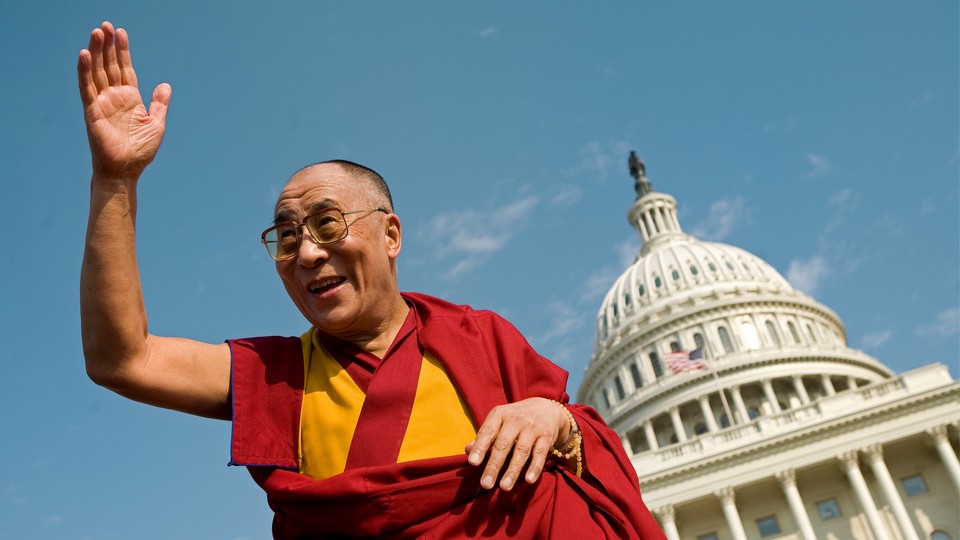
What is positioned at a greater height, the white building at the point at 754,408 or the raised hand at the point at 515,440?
the white building at the point at 754,408

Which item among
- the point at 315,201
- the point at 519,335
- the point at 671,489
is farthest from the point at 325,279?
the point at 671,489

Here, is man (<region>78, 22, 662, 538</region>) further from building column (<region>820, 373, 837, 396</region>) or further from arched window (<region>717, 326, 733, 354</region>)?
arched window (<region>717, 326, 733, 354</region>)

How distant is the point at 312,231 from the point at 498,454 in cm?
108

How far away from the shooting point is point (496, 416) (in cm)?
266

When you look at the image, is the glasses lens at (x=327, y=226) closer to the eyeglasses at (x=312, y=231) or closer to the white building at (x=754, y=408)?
the eyeglasses at (x=312, y=231)

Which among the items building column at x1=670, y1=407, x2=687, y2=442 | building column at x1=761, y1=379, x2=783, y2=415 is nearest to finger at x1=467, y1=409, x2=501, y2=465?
building column at x1=670, y1=407, x2=687, y2=442

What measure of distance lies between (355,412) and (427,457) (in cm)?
31

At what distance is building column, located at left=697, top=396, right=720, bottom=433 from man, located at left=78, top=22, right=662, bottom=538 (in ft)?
201

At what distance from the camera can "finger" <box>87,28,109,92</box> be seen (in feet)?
8.71

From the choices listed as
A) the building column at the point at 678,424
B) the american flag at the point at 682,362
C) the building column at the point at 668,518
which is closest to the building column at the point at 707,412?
the building column at the point at 678,424

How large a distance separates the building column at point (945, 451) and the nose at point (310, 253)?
45.4m

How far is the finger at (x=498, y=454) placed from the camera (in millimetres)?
2494

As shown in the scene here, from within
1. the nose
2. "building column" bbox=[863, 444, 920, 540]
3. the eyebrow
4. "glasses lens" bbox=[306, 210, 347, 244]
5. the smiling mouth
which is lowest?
the smiling mouth

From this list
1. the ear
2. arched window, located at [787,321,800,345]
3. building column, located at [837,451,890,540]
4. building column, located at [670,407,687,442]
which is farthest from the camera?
arched window, located at [787,321,800,345]
